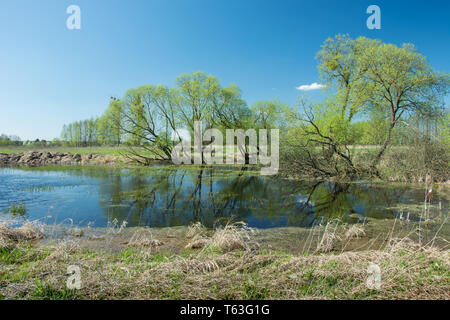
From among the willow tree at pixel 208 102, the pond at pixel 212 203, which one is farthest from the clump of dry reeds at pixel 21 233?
the willow tree at pixel 208 102

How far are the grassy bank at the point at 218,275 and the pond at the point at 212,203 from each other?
2147 millimetres

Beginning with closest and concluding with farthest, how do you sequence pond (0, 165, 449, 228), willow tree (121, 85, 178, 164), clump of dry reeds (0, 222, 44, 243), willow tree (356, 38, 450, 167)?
clump of dry reeds (0, 222, 44, 243) < pond (0, 165, 449, 228) < willow tree (356, 38, 450, 167) < willow tree (121, 85, 178, 164)

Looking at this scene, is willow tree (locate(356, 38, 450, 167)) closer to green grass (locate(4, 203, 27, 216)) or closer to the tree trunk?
the tree trunk

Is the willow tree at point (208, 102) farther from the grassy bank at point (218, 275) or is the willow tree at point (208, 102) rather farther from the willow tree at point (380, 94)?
the grassy bank at point (218, 275)

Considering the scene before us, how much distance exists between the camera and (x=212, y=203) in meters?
10.3

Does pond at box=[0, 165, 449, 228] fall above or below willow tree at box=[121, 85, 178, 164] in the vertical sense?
below

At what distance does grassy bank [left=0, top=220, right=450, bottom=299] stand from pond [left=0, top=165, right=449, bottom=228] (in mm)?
2147

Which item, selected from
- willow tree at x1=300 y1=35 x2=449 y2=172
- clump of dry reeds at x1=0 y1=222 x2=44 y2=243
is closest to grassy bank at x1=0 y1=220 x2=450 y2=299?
clump of dry reeds at x1=0 y1=222 x2=44 y2=243

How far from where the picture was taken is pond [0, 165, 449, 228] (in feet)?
26.1

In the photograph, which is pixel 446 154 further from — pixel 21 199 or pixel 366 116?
pixel 21 199

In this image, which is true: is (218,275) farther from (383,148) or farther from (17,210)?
(383,148)

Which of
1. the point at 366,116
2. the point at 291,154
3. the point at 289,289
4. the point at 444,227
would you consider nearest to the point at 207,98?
the point at 291,154

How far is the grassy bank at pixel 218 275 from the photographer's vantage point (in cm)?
348
